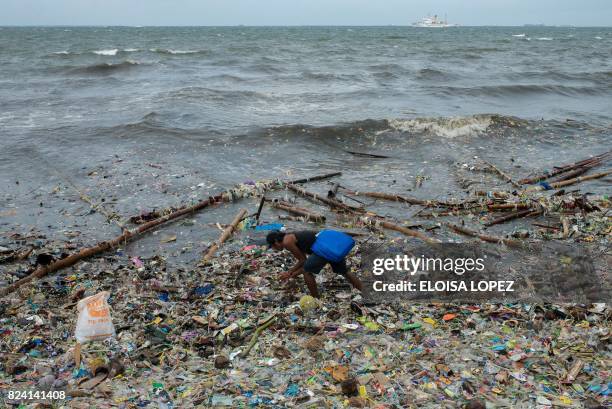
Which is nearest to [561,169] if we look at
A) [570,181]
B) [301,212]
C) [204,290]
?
[570,181]

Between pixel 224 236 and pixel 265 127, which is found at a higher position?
pixel 265 127

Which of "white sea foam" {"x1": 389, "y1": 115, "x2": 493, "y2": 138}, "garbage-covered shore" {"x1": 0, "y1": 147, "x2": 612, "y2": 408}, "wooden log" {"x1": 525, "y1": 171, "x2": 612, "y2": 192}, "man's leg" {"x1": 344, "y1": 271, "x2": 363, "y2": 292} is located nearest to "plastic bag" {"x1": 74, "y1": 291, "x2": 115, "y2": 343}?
"garbage-covered shore" {"x1": 0, "y1": 147, "x2": 612, "y2": 408}

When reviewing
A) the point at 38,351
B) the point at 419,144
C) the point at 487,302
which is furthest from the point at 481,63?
the point at 38,351

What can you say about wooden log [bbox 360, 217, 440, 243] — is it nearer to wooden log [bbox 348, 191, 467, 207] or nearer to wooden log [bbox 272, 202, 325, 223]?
wooden log [bbox 272, 202, 325, 223]

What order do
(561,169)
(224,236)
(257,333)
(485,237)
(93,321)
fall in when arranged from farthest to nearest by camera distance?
(561,169) < (224,236) < (485,237) < (257,333) < (93,321)

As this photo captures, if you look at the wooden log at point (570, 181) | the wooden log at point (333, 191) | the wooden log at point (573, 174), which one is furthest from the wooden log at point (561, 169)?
the wooden log at point (333, 191)

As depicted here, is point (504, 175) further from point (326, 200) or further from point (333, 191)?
point (326, 200)

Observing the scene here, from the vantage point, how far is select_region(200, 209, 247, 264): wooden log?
348 inches

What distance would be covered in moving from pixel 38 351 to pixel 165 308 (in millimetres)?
1635

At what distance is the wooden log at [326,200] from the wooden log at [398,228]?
65 cm

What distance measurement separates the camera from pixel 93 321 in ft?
20.2

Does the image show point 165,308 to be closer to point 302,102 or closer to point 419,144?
point 419,144

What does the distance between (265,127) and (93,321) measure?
551 inches

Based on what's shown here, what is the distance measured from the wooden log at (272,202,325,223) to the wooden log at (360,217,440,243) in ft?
2.90
